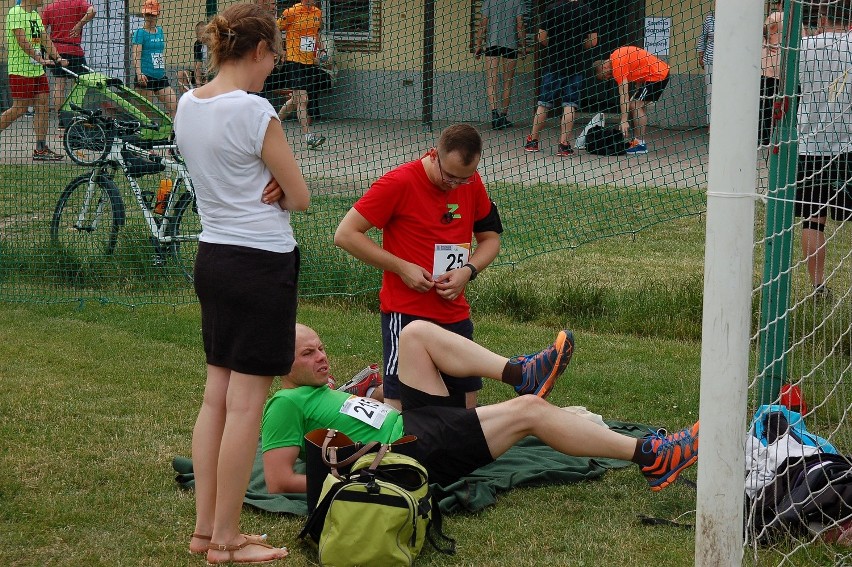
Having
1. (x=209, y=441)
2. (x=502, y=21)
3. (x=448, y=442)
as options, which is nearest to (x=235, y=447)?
(x=209, y=441)

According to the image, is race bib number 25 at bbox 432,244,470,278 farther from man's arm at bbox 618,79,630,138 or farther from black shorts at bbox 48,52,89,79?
black shorts at bbox 48,52,89,79

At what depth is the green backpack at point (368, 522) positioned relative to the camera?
3.42 metres

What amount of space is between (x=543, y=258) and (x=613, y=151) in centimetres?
105

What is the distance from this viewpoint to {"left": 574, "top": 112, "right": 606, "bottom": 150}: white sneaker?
8312 mm

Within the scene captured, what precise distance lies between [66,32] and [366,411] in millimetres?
6402

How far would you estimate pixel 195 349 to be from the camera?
6.30m

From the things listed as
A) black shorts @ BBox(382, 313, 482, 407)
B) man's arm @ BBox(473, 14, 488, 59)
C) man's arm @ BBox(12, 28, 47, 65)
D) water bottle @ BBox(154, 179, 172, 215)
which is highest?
man's arm @ BBox(473, 14, 488, 59)

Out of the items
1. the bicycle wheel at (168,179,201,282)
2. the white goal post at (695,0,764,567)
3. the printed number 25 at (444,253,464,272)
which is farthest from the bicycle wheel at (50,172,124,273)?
the white goal post at (695,0,764,567)

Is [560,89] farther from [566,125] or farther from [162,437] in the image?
[162,437]

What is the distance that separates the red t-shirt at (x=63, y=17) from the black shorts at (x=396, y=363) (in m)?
5.34

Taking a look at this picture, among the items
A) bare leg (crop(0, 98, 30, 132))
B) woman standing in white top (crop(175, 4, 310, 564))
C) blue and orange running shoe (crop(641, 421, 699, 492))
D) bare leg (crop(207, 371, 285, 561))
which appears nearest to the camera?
woman standing in white top (crop(175, 4, 310, 564))

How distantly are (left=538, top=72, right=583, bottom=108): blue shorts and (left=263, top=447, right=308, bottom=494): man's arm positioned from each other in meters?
4.99

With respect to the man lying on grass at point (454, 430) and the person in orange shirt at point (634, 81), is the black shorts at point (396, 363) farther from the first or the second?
the person in orange shirt at point (634, 81)

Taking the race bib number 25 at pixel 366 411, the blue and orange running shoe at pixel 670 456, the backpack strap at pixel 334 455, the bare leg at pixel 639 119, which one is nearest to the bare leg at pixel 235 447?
the backpack strap at pixel 334 455
